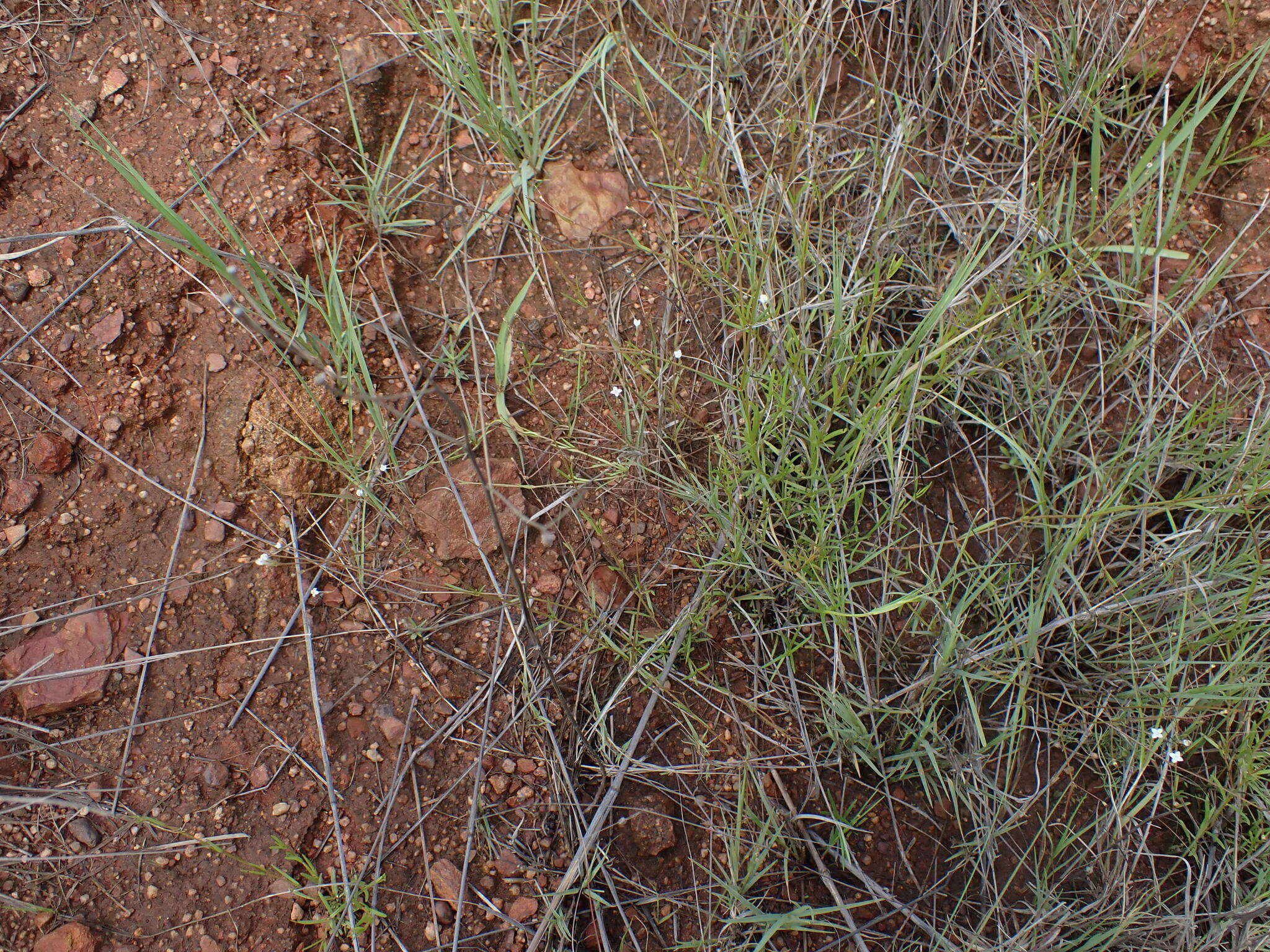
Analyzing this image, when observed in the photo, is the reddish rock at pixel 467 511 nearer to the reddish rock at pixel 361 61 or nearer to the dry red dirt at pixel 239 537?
the dry red dirt at pixel 239 537

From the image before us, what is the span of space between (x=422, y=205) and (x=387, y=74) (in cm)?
33

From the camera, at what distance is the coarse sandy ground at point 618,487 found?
1392 mm

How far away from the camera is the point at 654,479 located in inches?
64.0

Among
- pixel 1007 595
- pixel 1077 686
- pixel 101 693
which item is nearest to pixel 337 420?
pixel 101 693

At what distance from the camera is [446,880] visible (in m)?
1.38

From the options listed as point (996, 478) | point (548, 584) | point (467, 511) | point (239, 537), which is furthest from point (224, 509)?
point (996, 478)

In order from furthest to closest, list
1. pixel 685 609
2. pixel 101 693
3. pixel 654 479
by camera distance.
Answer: pixel 654 479 → pixel 685 609 → pixel 101 693

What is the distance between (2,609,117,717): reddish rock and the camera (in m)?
1.37

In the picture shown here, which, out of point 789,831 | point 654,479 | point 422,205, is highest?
point 422,205

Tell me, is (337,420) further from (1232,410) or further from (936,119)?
(1232,410)

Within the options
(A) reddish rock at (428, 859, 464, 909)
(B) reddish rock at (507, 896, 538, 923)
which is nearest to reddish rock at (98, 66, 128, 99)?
(A) reddish rock at (428, 859, 464, 909)

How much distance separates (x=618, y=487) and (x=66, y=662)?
40.2 inches

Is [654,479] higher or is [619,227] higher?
[619,227]

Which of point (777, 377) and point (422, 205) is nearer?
point (777, 377)
